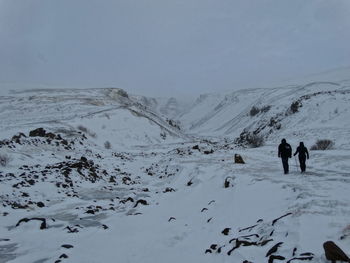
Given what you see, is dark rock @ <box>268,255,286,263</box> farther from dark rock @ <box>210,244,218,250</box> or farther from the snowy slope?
the snowy slope

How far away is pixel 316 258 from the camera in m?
6.37

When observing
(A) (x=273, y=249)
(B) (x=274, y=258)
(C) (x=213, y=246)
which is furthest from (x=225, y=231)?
(B) (x=274, y=258)

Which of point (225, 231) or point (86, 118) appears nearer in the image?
point (225, 231)

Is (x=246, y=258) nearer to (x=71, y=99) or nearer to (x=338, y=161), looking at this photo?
(x=338, y=161)

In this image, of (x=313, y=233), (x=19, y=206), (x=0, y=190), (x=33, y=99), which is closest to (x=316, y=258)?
(x=313, y=233)

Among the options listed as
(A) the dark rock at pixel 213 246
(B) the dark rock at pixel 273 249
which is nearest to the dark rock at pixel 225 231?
(A) the dark rock at pixel 213 246

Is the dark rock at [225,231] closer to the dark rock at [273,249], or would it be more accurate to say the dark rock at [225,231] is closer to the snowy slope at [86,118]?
the dark rock at [273,249]

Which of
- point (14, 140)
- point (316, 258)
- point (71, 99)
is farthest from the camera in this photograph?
point (71, 99)

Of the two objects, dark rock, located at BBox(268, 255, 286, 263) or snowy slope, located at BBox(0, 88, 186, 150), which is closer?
dark rock, located at BBox(268, 255, 286, 263)

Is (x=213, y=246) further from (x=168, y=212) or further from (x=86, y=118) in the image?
(x=86, y=118)

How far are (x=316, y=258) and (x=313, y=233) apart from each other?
4.21 feet

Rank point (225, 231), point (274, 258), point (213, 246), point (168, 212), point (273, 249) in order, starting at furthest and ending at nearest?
point (168, 212) < point (225, 231) < point (213, 246) < point (273, 249) < point (274, 258)

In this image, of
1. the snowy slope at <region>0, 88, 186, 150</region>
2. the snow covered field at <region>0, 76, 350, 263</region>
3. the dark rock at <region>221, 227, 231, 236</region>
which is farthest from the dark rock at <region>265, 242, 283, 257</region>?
the snowy slope at <region>0, 88, 186, 150</region>

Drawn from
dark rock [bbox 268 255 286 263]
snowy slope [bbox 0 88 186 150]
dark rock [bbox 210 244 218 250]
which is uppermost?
snowy slope [bbox 0 88 186 150]
